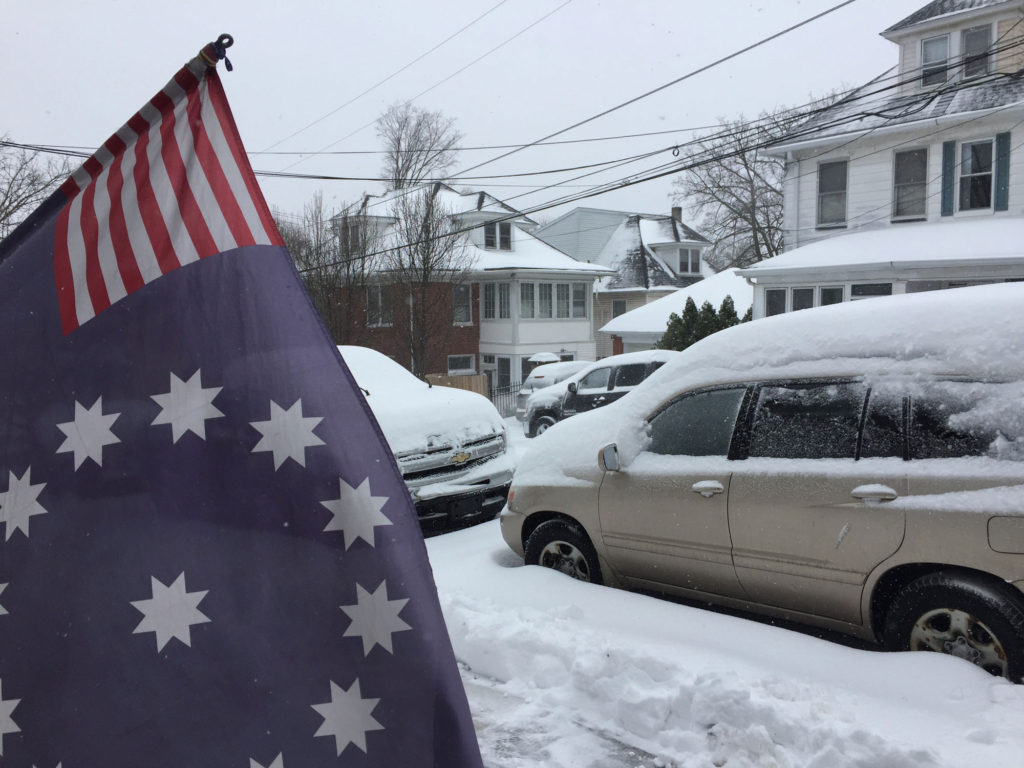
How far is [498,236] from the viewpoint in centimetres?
3203

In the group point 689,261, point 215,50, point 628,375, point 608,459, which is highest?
point 689,261

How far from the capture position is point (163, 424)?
5.24 feet

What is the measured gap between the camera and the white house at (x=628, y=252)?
39406 mm

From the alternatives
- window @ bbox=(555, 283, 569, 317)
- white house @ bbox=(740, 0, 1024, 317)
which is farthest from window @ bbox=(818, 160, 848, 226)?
window @ bbox=(555, 283, 569, 317)

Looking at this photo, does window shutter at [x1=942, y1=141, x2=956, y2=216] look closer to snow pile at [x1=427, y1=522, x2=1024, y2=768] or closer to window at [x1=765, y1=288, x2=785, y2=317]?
window at [x1=765, y1=288, x2=785, y2=317]

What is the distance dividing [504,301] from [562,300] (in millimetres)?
2665

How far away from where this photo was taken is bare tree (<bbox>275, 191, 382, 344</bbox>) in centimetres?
Result: 2348

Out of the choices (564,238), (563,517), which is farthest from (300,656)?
(564,238)

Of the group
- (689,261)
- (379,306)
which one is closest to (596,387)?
(379,306)

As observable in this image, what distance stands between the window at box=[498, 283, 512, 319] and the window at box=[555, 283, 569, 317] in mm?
2273

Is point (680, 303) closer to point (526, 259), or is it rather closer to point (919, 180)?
point (526, 259)

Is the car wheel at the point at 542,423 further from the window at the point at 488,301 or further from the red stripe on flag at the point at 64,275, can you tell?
the red stripe on flag at the point at 64,275

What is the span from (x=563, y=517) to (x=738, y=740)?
244 centimetres

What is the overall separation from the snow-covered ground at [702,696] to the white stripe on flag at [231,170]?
2780 mm
